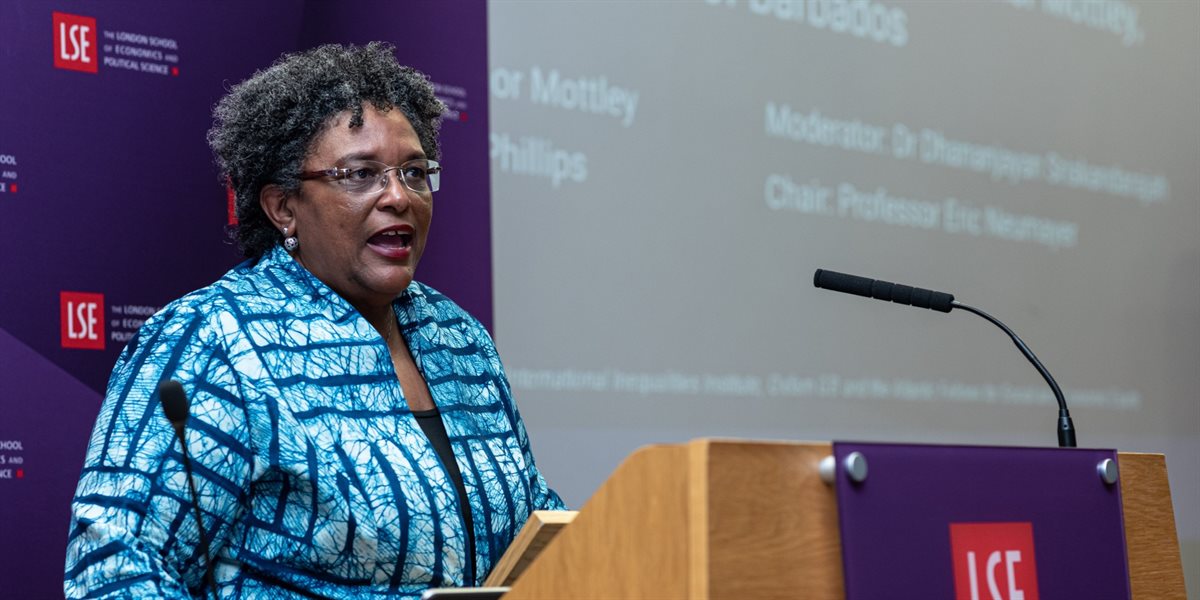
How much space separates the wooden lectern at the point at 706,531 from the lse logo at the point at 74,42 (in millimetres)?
1534

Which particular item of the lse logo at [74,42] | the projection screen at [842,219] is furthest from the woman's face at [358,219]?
the projection screen at [842,219]

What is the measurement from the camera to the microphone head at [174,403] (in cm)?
143

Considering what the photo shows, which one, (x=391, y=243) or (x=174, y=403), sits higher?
(x=391, y=243)

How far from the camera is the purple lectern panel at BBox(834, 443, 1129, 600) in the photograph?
1.34 m

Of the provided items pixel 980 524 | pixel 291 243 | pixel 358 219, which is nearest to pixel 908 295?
pixel 980 524

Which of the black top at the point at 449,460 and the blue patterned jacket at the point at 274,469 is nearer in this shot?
the blue patterned jacket at the point at 274,469

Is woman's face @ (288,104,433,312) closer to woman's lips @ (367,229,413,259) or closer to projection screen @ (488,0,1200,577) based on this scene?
woman's lips @ (367,229,413,259)

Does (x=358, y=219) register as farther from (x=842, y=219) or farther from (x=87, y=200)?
(x=842, y=219)

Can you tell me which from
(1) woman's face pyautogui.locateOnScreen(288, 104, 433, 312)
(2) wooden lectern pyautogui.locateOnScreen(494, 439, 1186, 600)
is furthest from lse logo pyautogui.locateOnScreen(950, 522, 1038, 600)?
(1) woman's face pyautogui.locateOnScreen(288, 104, 433, 312)

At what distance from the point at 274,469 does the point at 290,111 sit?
0.59 meters

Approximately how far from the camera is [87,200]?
7.95 ft

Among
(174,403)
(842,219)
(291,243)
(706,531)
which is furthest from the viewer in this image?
(842,219)

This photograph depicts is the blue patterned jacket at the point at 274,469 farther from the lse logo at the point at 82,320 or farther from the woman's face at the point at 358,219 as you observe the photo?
the lse logo at the point at 82,320

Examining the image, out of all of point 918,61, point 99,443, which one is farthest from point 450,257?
point 918,61
